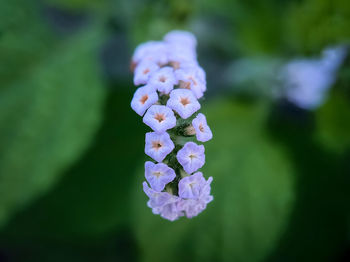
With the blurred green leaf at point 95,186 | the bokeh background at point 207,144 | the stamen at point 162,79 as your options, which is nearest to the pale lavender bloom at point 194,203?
the stamen at point 162,79

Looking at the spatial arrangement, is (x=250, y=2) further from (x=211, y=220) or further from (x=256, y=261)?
(x=256, y=261)

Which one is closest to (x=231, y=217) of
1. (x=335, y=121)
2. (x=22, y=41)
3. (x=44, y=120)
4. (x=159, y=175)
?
(x=335, y=121)

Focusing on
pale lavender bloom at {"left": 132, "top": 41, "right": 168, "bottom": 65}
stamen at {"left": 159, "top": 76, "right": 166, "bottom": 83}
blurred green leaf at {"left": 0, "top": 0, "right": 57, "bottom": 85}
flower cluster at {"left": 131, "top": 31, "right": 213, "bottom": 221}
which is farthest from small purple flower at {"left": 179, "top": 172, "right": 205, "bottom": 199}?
blurred green leaf at {"left": 0, "top": 0, "right": 57, "bottom": 85}

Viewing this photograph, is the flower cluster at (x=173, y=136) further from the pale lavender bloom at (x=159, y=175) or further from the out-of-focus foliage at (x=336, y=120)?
the out-of-focus foliage at (x=336, y=120)

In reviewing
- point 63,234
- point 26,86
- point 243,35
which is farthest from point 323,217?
point 26,86

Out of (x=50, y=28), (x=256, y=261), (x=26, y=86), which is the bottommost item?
(x=256, y=261)

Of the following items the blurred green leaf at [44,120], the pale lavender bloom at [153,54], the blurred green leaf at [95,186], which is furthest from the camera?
the blurred green leaf at [95,186]

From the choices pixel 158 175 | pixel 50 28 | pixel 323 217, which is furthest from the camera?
pixel 50 28

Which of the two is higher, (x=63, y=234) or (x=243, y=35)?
(x=243, y=35)
